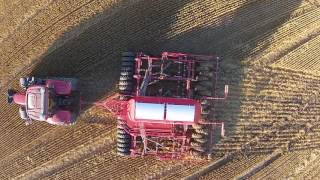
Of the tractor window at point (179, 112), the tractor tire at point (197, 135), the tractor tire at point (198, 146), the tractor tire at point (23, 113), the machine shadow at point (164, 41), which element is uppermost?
the machine shadow at point (164, 41)

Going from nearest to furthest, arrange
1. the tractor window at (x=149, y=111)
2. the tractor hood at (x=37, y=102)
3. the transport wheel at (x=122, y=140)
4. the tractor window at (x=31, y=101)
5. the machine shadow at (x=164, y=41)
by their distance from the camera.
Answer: the tractor window at (x=149, y=111)
the tractor hood at (x=37, y=102)
the tractor window at (x=31, y=101)
the transport wheel at (x=122, y=140)
the machine shadow at (x=164, y=41)

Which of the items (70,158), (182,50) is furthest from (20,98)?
(182,50)

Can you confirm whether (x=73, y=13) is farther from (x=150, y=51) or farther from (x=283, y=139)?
(x=283, y=139)

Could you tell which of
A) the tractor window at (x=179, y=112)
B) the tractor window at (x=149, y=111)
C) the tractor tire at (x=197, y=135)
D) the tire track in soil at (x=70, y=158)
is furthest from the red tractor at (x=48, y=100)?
the tractor tire at (x=197, y=135)

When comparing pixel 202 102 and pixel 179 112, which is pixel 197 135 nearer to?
pixel 202 102

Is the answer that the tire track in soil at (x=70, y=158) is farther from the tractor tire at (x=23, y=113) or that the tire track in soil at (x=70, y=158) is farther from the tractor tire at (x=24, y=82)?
the tractor tire at (x=24, y=82)

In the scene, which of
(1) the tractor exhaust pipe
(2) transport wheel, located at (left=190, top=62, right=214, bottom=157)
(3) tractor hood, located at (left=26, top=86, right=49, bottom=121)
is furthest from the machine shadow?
(3) tractor hood, located at (left=26, top=86, right=49, bottom=121)

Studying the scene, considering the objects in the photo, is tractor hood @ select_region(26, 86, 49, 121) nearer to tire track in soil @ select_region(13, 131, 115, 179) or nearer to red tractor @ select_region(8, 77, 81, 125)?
red tractor @ select_region(8, 77, 81, 125)
